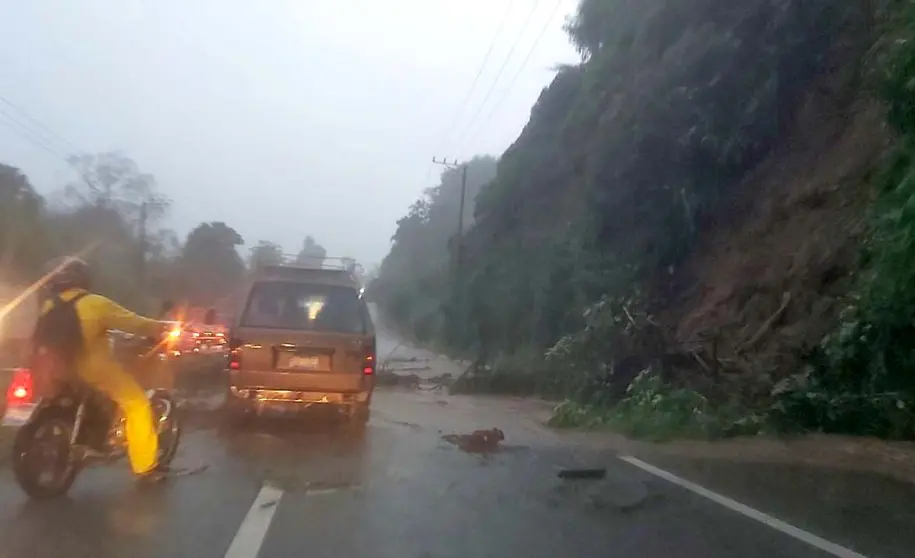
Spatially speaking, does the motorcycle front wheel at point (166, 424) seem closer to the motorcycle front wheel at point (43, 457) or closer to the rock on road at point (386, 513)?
the rock on road at point (386, 513)

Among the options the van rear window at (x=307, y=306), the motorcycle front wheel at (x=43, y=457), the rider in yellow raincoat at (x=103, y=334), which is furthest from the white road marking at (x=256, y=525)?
the van rear window at (x=307, y=306)

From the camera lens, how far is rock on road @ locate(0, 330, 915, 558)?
6.92 metres

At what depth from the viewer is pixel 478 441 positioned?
1257cm

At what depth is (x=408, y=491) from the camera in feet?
29.7

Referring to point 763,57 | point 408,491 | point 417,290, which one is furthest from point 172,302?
point 417,290

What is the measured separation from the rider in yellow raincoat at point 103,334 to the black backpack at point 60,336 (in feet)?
0.16

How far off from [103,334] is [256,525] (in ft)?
6.88

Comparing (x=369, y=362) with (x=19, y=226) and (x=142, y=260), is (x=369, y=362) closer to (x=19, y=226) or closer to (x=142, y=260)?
(x=19, y=226)

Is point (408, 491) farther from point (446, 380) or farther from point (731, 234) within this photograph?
point (446, 380)

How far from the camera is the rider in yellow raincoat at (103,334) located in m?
8.26

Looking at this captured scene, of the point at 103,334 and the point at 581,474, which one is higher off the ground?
the point at 103,334

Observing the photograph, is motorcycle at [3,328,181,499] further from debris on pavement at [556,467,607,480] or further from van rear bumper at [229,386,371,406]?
debris on pavement at [556,467,607,480]

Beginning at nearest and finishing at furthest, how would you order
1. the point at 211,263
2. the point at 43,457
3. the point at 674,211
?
1. the point at 43,457
2. the point at 674,211
3. the point at 211,263

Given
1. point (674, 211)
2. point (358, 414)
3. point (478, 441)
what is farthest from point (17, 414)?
point (674, 211)
